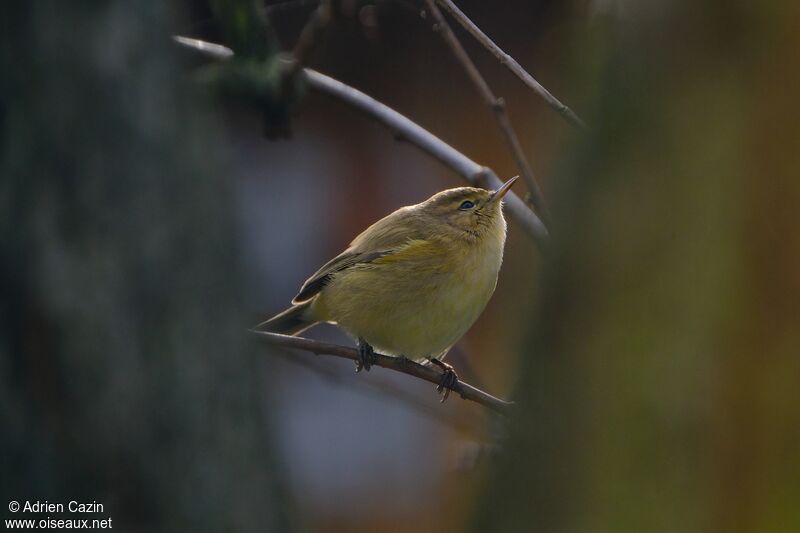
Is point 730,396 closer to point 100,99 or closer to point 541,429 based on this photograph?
point 541,429

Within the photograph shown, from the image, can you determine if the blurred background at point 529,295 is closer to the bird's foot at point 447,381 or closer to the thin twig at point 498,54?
the thin twig at point 498,54

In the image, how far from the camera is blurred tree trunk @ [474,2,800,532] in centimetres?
153

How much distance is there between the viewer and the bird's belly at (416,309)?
467 centimetres

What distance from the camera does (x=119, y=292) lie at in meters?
2.06

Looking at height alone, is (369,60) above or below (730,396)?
above

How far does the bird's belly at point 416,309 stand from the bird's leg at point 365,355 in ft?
0.09

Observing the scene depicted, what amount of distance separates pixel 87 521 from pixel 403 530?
7.24m

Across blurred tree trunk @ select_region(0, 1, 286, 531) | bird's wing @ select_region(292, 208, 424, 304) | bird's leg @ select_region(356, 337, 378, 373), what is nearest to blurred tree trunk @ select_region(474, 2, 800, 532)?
blurred tree trunk @ select_region(0, 1, 286, 531)

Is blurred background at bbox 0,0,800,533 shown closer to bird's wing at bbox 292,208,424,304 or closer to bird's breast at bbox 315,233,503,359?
bird's breast at bbox 315,233,503,359

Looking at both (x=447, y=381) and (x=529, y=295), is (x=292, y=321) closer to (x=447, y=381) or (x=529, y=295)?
(x=447, y=381)

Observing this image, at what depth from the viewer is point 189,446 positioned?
2.07m

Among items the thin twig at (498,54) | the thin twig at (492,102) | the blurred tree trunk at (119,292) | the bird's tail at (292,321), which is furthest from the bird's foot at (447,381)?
the blurred tree trunk at (119,292)

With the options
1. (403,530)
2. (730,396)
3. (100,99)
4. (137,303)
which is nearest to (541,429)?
(730,396)

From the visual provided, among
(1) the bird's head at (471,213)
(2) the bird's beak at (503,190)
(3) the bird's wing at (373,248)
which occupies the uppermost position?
(2) the bird's beak at (503,190)
